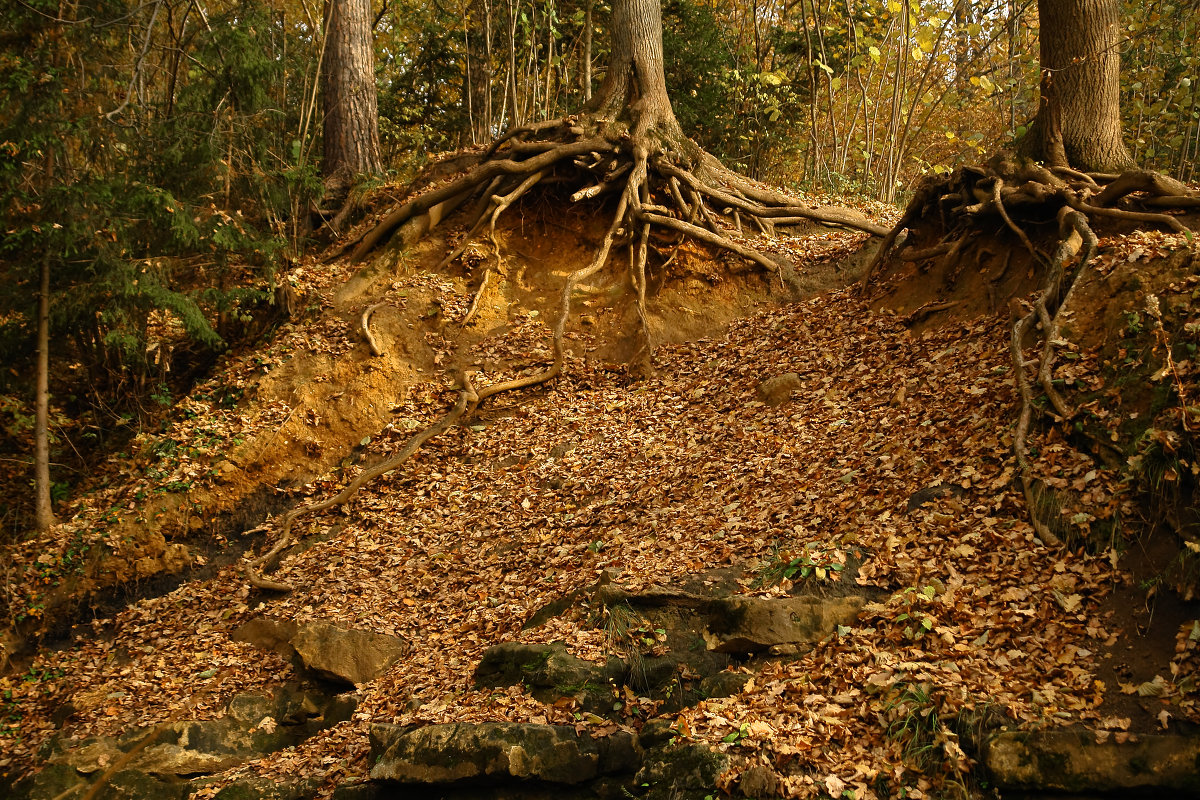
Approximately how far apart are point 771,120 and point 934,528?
12724 millimetres

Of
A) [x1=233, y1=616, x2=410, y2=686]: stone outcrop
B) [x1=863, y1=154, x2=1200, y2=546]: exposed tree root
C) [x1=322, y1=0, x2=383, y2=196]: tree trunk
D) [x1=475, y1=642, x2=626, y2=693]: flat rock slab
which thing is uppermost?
[x1=322, y1=0, x2=383, y2=196]: tree trunk

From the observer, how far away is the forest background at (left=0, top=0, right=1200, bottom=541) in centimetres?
904

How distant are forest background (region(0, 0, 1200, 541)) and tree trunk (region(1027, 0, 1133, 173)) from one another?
5.29ft

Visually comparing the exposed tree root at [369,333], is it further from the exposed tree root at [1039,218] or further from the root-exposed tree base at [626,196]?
the exposed tree root at [1039,218]

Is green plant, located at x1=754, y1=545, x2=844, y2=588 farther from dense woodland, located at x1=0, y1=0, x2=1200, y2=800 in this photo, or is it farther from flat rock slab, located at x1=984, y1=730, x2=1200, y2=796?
flat rock slab, located at x1=984, y1=730, x2=1200, y2=796

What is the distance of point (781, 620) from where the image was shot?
18.0 ft

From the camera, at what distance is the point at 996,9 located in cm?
1477

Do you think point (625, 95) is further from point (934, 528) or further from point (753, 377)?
point (934, 528)

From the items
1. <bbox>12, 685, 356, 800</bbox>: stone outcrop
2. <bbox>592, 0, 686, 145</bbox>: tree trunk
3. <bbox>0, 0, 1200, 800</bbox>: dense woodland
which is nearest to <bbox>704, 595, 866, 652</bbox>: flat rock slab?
<bbox>0, 0, 1200, 800</bbox>: dense woodland

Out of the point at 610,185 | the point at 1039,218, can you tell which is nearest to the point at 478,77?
the point at 610,185

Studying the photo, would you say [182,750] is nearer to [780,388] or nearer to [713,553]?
[713,553]

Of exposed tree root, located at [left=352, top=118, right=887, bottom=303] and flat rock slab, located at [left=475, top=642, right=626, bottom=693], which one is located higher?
exposed tree root, located at [left=352, top=118, right=887, bottom=303]

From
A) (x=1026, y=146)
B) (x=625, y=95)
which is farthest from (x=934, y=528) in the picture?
(x=625, y=95)

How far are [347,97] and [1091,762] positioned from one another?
1343cm
